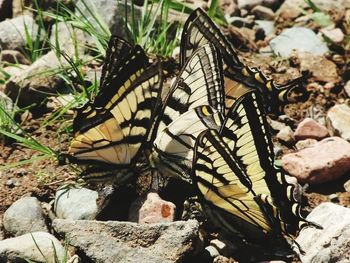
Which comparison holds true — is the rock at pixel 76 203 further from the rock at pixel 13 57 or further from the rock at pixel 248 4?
the rock at pixel 248 4

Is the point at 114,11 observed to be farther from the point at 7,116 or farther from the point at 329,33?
the point at 329,33

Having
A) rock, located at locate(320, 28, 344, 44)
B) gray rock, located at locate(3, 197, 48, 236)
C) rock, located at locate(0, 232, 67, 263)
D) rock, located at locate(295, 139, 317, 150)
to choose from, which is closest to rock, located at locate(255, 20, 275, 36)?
rock, located at locate(320, 28, 344, 44)

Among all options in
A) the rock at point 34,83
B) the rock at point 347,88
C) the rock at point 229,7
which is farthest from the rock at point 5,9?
the rock at point 347,88

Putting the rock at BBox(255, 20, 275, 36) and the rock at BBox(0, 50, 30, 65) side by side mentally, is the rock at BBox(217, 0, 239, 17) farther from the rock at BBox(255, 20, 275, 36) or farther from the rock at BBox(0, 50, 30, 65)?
the rock at BBox(0, 50, 30, 65)

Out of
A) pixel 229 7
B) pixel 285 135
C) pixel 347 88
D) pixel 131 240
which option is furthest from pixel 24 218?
pixel 229 7

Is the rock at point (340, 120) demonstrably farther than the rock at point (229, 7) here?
No

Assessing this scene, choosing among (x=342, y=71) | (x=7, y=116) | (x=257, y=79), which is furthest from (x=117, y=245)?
(x=342, y=71)

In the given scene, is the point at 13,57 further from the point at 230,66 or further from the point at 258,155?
the point at 258,155
